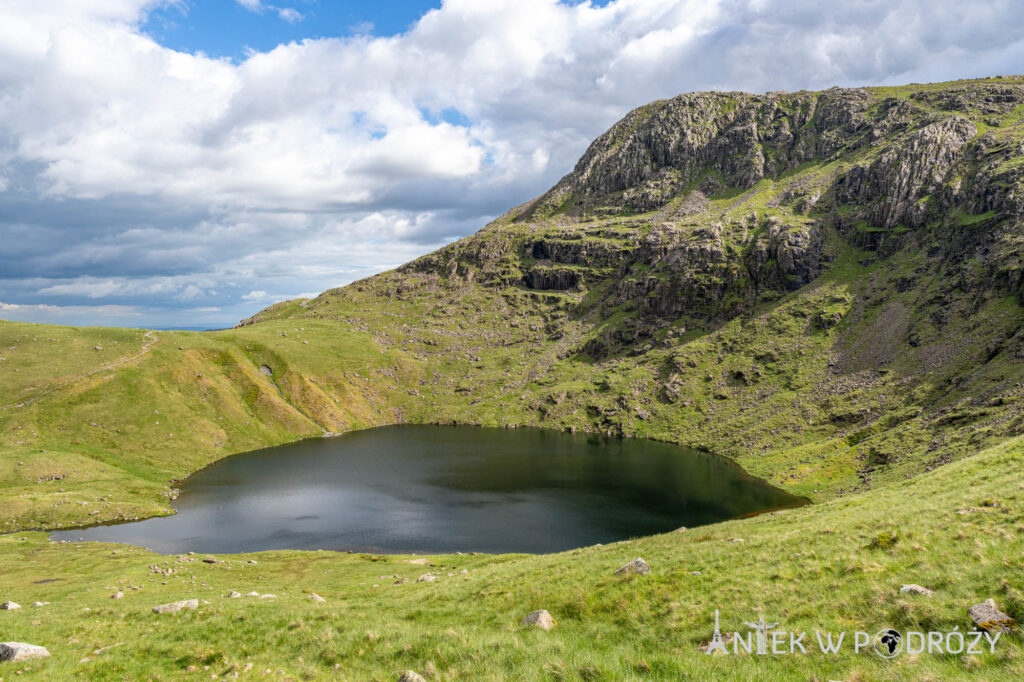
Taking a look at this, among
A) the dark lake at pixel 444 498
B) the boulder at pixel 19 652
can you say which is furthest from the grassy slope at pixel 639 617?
the dark lake at pixel 444 498

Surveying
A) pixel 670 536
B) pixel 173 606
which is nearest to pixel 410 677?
pixel 173 606

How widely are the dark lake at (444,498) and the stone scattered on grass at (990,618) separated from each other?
66822 mm

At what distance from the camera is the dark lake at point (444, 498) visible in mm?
82562

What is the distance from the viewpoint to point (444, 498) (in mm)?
107000

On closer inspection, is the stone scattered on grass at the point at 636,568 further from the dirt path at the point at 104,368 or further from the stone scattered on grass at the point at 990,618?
the dirt path at the point at 104,368

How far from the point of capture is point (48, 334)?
162 m

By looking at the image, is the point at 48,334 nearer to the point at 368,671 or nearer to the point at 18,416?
the point at 18,416

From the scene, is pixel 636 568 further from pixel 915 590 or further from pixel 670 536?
pixel 670 536

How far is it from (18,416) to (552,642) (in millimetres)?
161487

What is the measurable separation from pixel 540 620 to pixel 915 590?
14226 mm

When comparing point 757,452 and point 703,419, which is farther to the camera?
point 703,419

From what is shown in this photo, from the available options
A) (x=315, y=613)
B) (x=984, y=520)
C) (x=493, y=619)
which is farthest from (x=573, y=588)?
(x=984, y=520)

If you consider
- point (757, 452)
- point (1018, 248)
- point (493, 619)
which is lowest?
point (757, 452)

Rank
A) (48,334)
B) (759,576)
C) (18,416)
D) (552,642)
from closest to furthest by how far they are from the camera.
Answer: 1. (552,642)
2. (759,576)
3. (18,416)
4. (48,334)
